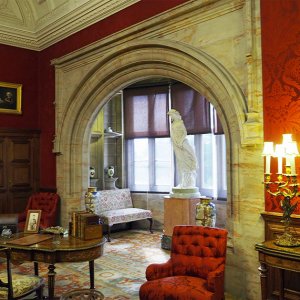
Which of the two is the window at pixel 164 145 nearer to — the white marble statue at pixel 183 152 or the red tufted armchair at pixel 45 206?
the white marble statue at pixel 183 152

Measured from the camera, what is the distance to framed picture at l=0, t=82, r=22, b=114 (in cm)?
805

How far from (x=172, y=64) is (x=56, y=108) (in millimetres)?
3340

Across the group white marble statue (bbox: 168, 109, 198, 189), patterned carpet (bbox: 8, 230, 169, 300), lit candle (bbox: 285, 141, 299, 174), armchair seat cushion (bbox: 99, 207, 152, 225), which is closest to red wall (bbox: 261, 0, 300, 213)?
lit candle (bbox: 285, 141, 299, 174)

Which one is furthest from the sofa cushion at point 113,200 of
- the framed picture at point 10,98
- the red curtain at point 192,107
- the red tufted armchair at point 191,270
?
the red tufted armchair at point 191,270

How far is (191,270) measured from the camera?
409 cm

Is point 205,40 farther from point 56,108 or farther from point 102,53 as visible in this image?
point 56,108

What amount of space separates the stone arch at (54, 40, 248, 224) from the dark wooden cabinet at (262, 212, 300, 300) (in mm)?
704

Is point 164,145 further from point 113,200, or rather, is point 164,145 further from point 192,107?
point 113,200

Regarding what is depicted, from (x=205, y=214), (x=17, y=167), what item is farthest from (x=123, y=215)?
(x=205, y=214)

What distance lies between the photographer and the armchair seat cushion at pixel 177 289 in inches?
140

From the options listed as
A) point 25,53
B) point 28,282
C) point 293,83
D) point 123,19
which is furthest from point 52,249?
point 25,53

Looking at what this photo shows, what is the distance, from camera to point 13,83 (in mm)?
8211

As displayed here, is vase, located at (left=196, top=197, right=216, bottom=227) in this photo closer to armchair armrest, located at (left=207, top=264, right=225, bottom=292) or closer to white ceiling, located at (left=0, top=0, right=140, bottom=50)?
armchair armrest, located at (left=207, top=264, right=225, bottom=292)

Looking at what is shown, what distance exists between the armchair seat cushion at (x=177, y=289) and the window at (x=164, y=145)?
4.67 m
